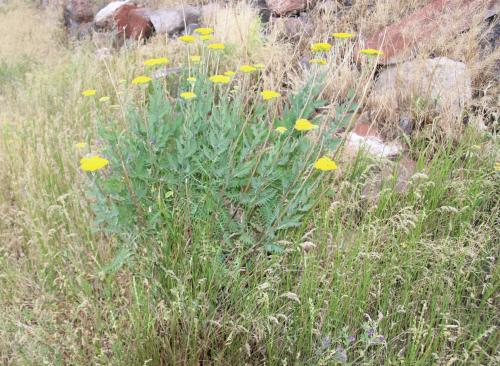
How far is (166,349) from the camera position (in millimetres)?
1902

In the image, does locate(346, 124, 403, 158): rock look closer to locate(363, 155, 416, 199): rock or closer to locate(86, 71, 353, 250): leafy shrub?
locate(363, 155, 416, 199): rock

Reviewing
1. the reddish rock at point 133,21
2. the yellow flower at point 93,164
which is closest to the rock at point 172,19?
the reddish rock at point 133,21

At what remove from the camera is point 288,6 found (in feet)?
20.3

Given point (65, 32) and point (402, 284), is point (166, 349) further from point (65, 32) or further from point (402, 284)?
point (65, 32)

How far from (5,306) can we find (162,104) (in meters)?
1.30

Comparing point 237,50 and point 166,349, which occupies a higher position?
point 237,50

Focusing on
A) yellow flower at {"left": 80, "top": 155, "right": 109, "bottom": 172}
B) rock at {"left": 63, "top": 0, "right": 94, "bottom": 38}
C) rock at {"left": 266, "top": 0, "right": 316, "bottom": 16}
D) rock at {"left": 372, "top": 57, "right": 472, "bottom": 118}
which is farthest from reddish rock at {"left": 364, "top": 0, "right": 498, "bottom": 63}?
rock at {"left": 63, "top": 0, "right": 94, "bottom": 38}

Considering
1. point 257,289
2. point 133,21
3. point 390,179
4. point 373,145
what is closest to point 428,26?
point 373,145

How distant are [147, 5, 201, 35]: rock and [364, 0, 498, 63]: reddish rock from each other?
3250 millimetres

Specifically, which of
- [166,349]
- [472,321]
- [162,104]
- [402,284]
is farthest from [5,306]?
[472,321]

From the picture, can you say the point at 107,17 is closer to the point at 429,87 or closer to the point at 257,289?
the point at 429,87

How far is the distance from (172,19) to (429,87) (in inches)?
181

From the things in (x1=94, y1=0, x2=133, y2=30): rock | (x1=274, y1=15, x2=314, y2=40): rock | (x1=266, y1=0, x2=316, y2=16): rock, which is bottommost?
(x1=94, y1=0, x2=133, y2=30): rock

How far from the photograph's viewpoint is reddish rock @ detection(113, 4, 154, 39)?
713 centimetres
